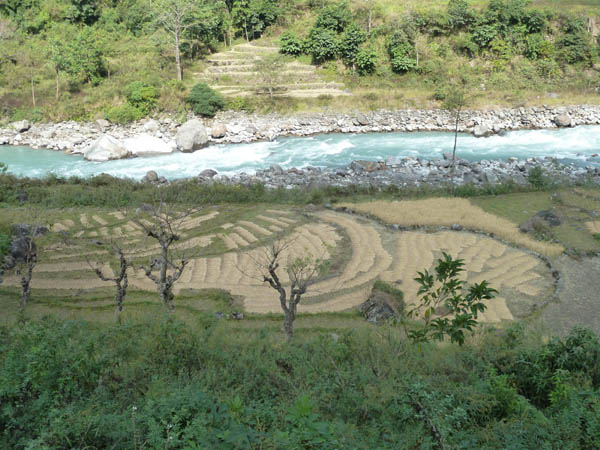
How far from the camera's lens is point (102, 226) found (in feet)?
54.1

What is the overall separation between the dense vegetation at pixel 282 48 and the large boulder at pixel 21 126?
1.21 meters

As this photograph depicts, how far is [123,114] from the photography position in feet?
114

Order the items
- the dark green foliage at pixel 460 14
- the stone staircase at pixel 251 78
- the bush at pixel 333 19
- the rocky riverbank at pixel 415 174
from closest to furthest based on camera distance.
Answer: the rocky riverbank at pixel 415 174
the stone staircase at pixel 251 78
the dark green foliage at pixel 460 14
the bush at pixel 333 19

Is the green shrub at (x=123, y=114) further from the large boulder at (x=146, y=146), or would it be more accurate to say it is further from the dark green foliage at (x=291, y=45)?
the dark green foliage at (x=291, y=45)

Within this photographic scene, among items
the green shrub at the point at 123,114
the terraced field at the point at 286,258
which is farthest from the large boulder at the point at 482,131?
the green shrub at the point at 123,114

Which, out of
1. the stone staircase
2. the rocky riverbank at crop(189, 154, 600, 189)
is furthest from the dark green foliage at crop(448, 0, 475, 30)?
the rocky riverbank at crop(189, 154, 600, 189)

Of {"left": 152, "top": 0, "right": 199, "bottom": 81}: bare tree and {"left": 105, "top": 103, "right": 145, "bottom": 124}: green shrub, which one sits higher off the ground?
{"left": 152, "top": 0, "right": 199, "bottom": 81}: bare tree

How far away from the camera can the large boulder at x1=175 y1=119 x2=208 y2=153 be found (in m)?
29.7

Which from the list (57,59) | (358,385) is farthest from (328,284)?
(57,59)

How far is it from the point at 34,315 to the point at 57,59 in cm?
3210

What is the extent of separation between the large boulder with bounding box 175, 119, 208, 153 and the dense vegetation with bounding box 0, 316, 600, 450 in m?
23.0

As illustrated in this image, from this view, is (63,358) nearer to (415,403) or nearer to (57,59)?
(415,403)

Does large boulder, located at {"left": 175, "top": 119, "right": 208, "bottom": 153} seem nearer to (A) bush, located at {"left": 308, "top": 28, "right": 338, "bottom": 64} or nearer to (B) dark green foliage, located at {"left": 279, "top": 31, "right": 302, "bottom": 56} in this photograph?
(A) bush, located at {"left": 308, "top": 28, "right": 338, "bottom": 64}

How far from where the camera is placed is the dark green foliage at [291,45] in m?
43.3
